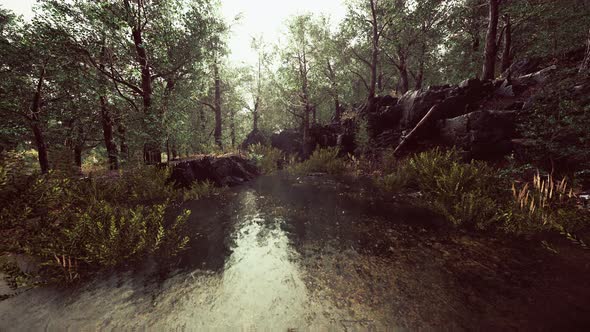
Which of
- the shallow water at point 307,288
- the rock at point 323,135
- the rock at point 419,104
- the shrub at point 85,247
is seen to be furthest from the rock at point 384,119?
the shrub at point 85,247

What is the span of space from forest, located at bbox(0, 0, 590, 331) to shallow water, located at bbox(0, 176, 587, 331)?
25 mm

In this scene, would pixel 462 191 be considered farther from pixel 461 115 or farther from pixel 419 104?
pixel 419 104

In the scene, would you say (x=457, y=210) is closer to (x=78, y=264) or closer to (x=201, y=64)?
(x=78, y=264)

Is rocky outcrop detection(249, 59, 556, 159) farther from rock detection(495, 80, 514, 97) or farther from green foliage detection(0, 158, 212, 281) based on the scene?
green foliage detection(0, 158, 212, 281)

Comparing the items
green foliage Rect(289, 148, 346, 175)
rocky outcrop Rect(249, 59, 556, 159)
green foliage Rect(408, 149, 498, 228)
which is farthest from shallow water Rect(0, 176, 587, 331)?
green foliage Rect(289, 148, 346, 175)

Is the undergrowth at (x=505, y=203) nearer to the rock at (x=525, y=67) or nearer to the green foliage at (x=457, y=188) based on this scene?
the green foliage at (x=457, y=188)

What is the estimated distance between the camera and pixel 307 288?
3076 millimetres

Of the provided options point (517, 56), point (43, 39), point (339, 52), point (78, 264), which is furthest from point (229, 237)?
point (517, 56)

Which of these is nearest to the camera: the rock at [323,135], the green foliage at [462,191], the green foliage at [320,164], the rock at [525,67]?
the green foliage at [462,191]

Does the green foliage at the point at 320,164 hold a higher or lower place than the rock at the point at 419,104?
lower

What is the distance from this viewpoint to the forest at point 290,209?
268cm

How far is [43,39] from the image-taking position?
7.74 meters

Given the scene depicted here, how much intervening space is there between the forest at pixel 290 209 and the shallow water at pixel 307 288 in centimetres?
3

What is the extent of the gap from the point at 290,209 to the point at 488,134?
7780 millimetres
